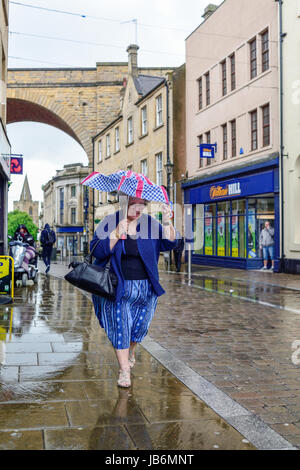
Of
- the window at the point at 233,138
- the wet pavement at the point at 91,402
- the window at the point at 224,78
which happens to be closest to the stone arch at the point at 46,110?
the window at the point at 224,78

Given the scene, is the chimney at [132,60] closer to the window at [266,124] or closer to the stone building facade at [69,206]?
the window at [266,124]

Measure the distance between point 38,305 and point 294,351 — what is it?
5.33 meters

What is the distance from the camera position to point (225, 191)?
22938 mm

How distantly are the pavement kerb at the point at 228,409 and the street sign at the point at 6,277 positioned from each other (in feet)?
17.2

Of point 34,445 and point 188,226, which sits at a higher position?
point 188,226

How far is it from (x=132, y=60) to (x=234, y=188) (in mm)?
17680

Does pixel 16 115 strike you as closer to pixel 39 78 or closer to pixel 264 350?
pixel 39 78

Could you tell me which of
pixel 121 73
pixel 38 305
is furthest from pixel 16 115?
pixel 38 305

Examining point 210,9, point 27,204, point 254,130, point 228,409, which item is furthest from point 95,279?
point 27,204

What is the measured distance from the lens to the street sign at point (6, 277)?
10070 mm

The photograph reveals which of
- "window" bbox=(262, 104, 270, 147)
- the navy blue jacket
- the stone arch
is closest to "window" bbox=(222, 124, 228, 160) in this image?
"window" bbox=(262, 104, 270, 147)

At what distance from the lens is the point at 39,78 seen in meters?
40.7

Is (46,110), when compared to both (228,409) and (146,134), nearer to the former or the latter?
(146,134)

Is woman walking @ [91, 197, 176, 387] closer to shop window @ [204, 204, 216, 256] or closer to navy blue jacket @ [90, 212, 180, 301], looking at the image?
navy blue jacket @ [90, 212, 180, 301]
